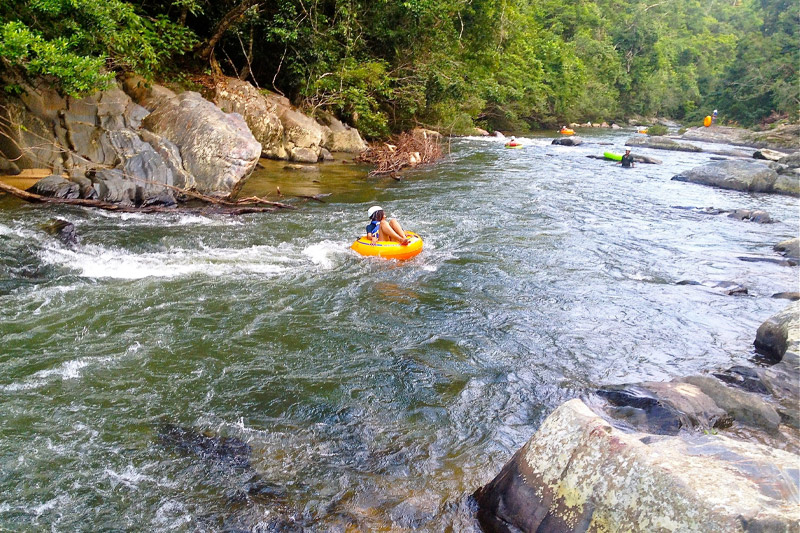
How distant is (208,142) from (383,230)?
458 centimetres

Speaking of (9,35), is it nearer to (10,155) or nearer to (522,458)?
(10,155)

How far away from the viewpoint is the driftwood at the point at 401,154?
15141 mm

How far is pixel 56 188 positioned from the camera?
31.1 feet

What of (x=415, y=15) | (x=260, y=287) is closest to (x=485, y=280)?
(x=260, y=287)

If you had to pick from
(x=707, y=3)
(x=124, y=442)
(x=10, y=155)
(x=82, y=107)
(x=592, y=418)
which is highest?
(x=707, y=3)

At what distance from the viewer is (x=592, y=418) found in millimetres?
3000

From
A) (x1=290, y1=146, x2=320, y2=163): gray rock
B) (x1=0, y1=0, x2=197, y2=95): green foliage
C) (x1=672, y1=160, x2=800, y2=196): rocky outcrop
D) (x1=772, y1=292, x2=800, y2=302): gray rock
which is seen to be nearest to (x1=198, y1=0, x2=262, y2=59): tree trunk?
(x1=0, y1=0, x2=197, y2=95): green foliage

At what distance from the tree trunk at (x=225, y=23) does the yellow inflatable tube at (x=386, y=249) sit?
750 centimetres

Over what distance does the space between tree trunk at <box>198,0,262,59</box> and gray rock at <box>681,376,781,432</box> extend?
12.0m

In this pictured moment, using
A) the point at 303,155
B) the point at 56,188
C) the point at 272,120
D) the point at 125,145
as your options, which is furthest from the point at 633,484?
the point at 272,120

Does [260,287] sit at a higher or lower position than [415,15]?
lower

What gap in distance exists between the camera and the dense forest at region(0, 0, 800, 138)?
31.1 ft

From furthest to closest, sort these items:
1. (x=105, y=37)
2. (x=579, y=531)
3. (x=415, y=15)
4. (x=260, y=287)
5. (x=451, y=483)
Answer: (x=415, y=15) → (x=105, y=37) → (x=260, y=287) → (x=451, y=483) → (x=579, y=531)

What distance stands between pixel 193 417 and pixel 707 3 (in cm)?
8576
